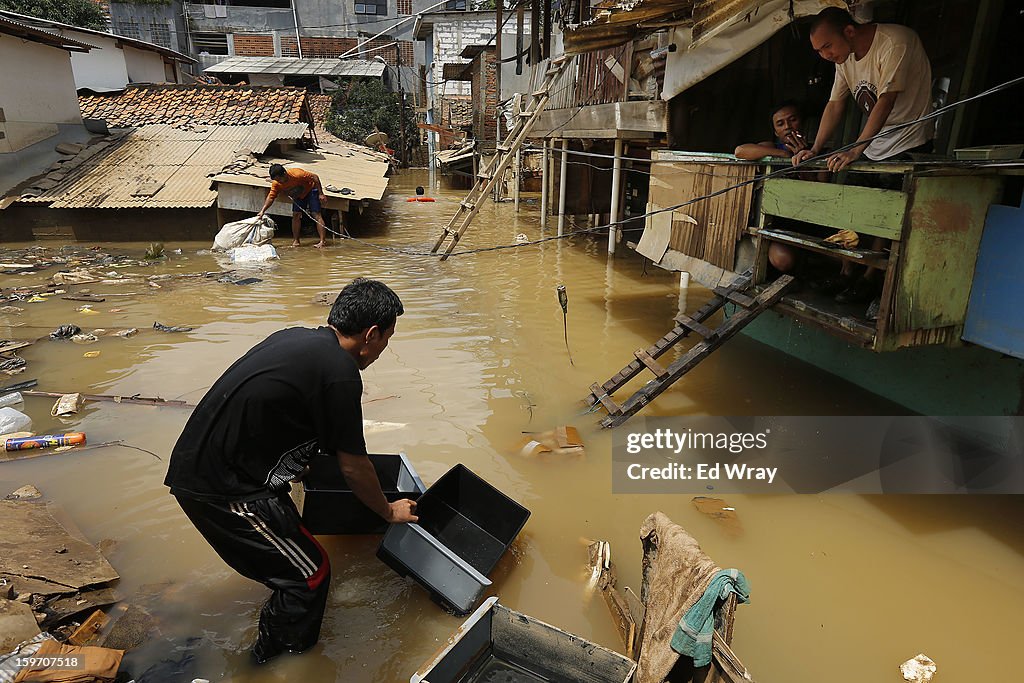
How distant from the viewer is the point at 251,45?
33844 mm

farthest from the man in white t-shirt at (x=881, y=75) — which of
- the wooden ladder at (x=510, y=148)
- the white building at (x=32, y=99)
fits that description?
the white building at (x=32, y=99)

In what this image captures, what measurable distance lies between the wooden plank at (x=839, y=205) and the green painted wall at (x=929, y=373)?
1.62m

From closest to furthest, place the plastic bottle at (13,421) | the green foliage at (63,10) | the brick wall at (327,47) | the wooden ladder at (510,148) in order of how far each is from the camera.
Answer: the plastic bottle at (13,421)
the wooden ladder at (510,148)
the green foliage at (63,10)
the brick wall at (327,47)

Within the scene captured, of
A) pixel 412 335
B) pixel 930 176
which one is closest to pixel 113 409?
pixel 412 335

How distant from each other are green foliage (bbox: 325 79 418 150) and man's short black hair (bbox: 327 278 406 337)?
2596 centimetres

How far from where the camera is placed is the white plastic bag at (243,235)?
11641 millimetres

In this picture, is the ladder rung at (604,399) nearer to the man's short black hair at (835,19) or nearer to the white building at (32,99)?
the man's short black hair at (835,19)

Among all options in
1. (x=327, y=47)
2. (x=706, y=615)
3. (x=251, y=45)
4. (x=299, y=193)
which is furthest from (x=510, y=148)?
(x=251, y=45)

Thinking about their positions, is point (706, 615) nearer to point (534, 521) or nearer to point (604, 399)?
point (534, 521)

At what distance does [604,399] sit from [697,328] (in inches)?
39.5

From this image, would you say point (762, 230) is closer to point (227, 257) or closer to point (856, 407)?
point (856, 407)

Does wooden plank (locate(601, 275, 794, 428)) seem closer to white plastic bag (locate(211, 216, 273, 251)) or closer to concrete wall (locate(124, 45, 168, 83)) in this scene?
white plastic bag (locate(211, 216, 273, 251))

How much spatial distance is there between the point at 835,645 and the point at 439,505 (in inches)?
88.4

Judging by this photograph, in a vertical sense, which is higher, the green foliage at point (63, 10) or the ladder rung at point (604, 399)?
the green foliage at point (63, 10)
